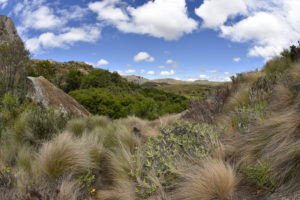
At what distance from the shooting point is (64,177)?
10.2 ft

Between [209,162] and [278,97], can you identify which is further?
[278,97]

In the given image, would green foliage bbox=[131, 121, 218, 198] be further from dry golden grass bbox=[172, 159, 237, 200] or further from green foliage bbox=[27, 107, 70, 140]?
green foliage bbox=[27, 107, 70, 140]

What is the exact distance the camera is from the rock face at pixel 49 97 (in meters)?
8.36

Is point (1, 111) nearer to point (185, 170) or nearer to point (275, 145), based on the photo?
point (185, 170)

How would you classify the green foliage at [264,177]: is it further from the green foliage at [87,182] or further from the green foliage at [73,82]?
the green foliage at [73,82]

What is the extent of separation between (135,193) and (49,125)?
379 centimetres

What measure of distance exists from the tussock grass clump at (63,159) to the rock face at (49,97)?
5020 mm

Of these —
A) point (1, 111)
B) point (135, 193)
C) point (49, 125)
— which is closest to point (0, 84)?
point (1, 111)

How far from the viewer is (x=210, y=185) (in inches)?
81.1

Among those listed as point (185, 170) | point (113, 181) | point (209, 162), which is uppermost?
point (209, 162)

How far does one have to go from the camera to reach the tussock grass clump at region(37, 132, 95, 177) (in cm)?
328

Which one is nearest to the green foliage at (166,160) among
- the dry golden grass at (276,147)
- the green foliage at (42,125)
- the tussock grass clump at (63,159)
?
the dry golden grass at (276,147)

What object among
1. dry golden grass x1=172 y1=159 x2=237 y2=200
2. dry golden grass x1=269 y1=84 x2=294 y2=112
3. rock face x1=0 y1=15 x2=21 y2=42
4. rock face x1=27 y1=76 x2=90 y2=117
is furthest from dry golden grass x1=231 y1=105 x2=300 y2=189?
rock face x1=0 y1=15 x2=21 y2=42

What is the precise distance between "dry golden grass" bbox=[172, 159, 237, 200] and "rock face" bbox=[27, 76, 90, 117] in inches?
287
